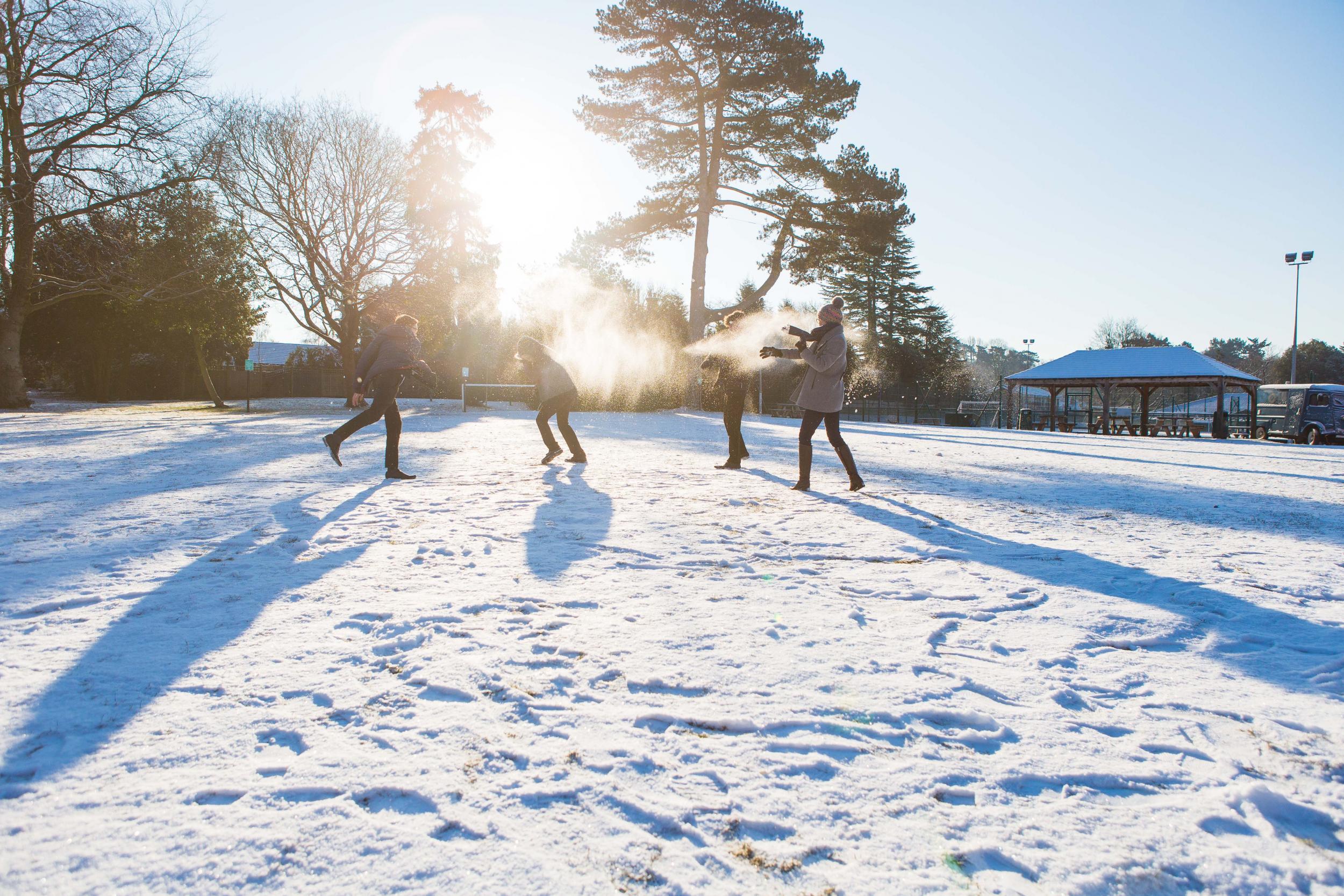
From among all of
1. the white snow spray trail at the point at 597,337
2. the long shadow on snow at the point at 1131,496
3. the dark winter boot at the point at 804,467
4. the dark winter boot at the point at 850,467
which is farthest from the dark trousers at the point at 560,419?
the white snow spray trail at the point at 597,337

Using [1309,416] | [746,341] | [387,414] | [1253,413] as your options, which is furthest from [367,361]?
[1253,413]

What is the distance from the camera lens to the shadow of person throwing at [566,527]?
4164 millimetres

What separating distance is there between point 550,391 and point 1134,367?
1125 inches

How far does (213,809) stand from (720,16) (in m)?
28.3

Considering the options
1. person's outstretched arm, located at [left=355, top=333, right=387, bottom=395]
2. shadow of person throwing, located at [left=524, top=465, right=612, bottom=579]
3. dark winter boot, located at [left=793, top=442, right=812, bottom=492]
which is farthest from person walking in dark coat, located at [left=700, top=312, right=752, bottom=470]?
person's outstretched arm, located at [left=355, top=333, right=387, bottom=395]

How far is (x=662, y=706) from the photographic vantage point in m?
2.26

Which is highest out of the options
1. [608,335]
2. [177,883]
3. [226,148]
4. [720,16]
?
[720,16]

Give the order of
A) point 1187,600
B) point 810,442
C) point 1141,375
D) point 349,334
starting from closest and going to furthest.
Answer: point 1187,600 < point 810,442 < point 349,334 < point 1141,375

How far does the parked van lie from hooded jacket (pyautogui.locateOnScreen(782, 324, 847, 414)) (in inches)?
923

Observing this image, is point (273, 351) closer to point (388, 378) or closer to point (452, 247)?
point (452, 247)

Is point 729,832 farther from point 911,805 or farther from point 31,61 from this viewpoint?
point 31,61

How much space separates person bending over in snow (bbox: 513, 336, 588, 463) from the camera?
877cm

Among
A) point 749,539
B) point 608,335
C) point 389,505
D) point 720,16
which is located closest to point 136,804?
point 749,539

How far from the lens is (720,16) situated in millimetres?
24453
